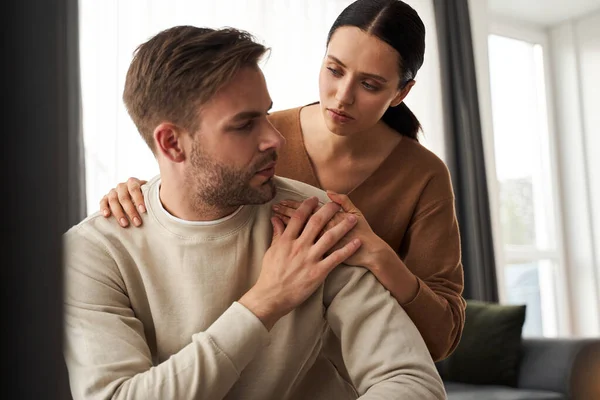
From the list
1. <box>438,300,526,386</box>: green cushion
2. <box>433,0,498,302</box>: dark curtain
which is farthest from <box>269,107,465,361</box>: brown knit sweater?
<box>433,0,498,302</box>: dark curtain

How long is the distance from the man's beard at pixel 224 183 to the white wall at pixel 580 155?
15.8ft

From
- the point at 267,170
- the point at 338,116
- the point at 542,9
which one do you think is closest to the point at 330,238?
the point at 267,170

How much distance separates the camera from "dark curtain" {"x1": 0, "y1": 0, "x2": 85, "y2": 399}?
1.03 ft

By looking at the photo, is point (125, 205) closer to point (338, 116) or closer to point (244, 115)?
point (244, 115)

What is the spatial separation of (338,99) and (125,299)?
64 centimetres

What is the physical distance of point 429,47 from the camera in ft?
16.2

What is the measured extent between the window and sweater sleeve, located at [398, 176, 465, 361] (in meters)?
3.88

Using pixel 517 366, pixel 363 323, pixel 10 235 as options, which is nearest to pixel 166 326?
pixel 363 323

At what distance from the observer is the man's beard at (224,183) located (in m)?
1.40

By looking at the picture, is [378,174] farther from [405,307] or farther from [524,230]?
[524,230]

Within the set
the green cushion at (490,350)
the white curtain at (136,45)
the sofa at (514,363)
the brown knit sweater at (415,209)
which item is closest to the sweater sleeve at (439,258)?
the brown knit sweater at (415,209)

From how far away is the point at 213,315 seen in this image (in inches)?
55.9

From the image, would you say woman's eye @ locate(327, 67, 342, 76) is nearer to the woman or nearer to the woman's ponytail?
the woman

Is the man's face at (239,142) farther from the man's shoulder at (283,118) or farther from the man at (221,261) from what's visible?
the man's shoulder at (283,118)
